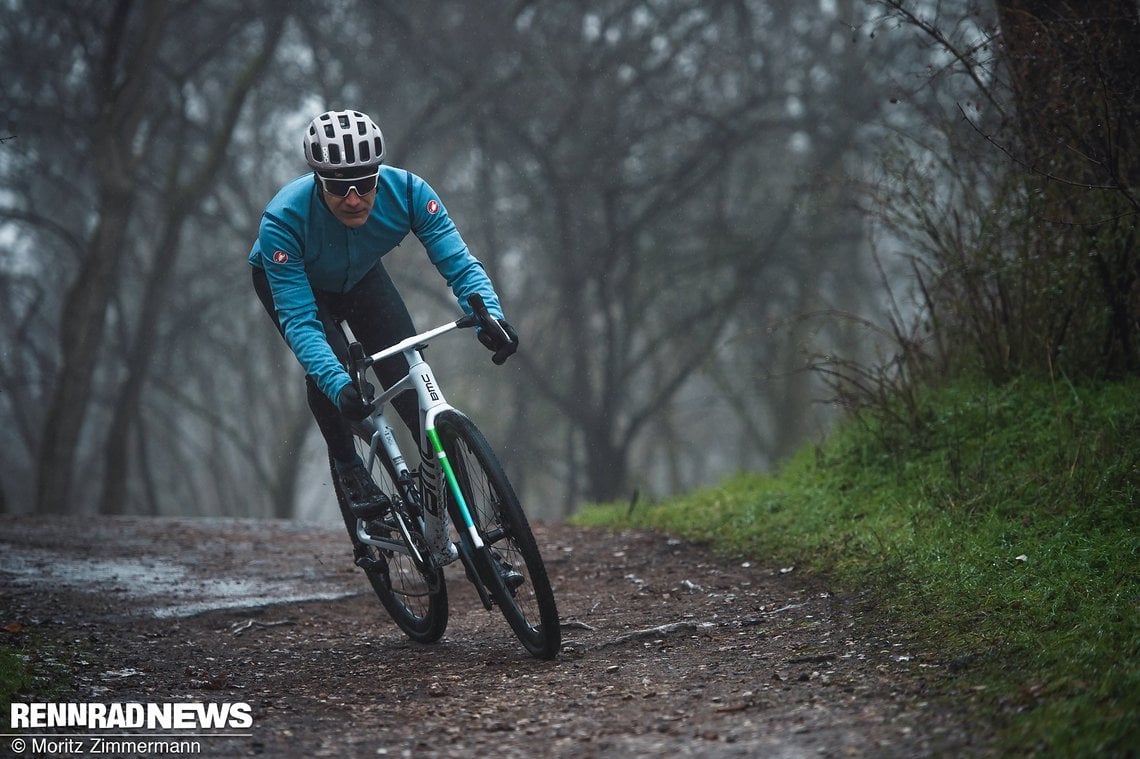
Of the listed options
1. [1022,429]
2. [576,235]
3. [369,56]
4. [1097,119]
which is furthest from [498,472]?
[369,56]

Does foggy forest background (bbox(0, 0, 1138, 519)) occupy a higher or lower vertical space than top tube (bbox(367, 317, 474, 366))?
higher

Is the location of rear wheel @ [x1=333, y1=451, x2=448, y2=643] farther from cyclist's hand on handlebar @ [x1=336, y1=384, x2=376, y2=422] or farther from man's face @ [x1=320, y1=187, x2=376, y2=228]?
man's face @ [x1=320, y1=187, x2=376, y2=228]

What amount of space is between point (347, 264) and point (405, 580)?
155cm

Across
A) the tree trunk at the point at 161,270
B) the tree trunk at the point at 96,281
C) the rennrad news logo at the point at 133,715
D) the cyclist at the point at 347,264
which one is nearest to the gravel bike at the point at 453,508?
the cyclist at the point at 347,264

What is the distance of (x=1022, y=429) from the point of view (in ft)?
20.2

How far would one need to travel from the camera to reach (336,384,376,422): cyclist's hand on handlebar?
4523mm

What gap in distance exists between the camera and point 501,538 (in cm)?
445

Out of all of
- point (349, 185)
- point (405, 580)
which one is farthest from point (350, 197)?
point (405, 580)

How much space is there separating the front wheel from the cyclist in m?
0.36

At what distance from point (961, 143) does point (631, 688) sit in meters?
4.58

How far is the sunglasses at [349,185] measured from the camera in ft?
15.6

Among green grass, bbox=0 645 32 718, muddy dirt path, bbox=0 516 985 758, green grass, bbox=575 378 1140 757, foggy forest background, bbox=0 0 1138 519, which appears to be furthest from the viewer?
foggy forest background, bbox=0 0 1138 519

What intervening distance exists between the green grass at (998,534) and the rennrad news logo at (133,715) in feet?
8.31

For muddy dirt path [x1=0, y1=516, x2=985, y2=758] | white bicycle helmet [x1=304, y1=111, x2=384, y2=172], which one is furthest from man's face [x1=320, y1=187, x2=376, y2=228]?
muddy dirt path [x1=0, y1=516, x2=985, y2=758]
